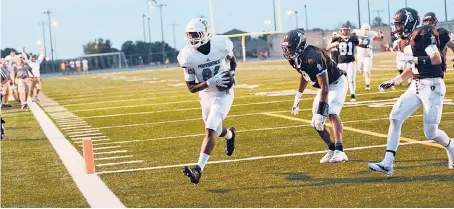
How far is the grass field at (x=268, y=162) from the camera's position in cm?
752

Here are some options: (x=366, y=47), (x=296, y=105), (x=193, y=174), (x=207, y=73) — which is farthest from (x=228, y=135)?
(x=366, y=47)

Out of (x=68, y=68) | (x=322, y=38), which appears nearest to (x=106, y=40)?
(x=68, y=68)

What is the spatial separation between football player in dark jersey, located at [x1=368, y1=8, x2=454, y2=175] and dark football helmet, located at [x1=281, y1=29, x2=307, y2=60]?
1.13m

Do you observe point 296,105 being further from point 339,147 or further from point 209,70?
point 209,70

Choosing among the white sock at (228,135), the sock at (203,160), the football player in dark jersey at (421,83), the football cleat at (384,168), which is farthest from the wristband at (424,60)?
the white sock at (228,135)

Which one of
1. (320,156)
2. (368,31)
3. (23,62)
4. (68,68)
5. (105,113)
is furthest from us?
(68,68)

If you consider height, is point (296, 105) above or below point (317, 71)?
below

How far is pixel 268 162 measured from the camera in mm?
9914

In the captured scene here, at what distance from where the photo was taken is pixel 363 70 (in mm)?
22344

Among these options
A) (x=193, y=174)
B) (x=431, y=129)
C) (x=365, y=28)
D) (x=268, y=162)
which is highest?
(x=365, y=28)

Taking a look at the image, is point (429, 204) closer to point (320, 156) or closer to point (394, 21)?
point (394, 21)

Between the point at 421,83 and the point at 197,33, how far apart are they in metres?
2.37

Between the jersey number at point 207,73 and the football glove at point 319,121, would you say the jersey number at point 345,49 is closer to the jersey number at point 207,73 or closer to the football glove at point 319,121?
the football glove at point 319,121

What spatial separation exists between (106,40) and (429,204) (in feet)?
365
